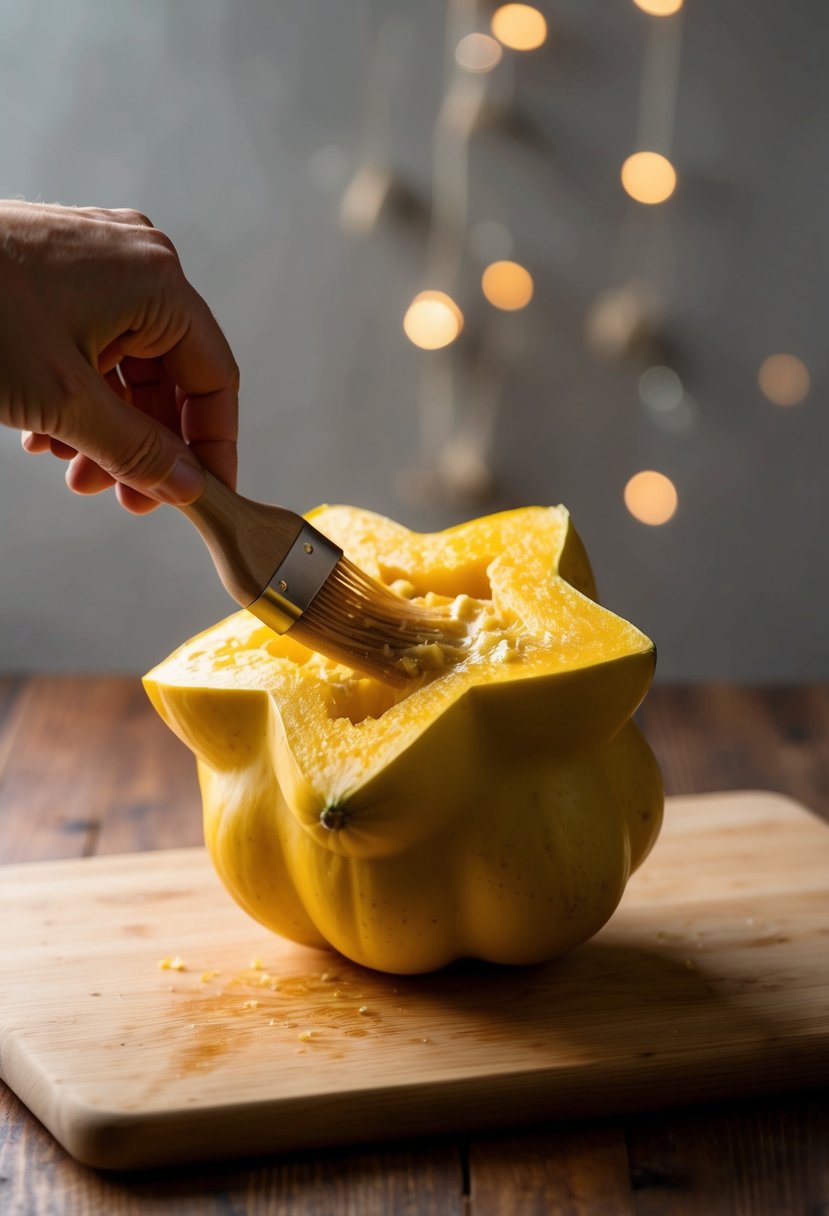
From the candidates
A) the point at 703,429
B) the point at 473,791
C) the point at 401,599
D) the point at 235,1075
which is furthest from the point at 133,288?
the point at 703,429

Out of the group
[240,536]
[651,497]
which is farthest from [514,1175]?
[651,497]

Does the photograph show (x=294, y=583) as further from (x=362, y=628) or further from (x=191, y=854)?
(x=191, y=854)

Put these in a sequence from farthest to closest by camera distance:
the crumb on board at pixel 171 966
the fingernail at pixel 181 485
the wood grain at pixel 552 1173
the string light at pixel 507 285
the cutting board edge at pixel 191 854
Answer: the string light at pixel 507 285 → the cutting board edge at pixel 191 854 → the crumb on board at pixel 171 966 → the fingernail at pixel 181 485 → the wood grain at pixel 552 1173

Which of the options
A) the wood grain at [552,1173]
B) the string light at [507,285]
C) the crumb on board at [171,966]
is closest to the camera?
the wood grain at [552,1173]

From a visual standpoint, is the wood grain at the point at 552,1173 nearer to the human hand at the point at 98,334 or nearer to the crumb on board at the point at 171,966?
the crumb on board at the point at 171,966

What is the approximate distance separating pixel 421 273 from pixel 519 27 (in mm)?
353

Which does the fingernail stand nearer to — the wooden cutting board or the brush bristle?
the brush bristle

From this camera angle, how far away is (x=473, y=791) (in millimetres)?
905

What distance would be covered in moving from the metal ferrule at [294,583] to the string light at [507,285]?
3.51ft

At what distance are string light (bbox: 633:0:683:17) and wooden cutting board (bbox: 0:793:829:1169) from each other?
4.00ft

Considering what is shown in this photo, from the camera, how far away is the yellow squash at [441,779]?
2.88ft

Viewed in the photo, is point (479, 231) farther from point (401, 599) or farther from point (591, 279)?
point (401, 599)

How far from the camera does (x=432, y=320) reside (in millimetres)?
1934

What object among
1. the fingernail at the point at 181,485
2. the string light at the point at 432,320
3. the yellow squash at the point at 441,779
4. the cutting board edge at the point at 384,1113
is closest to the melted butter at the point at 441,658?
the yellow squash at the point at 441,779
